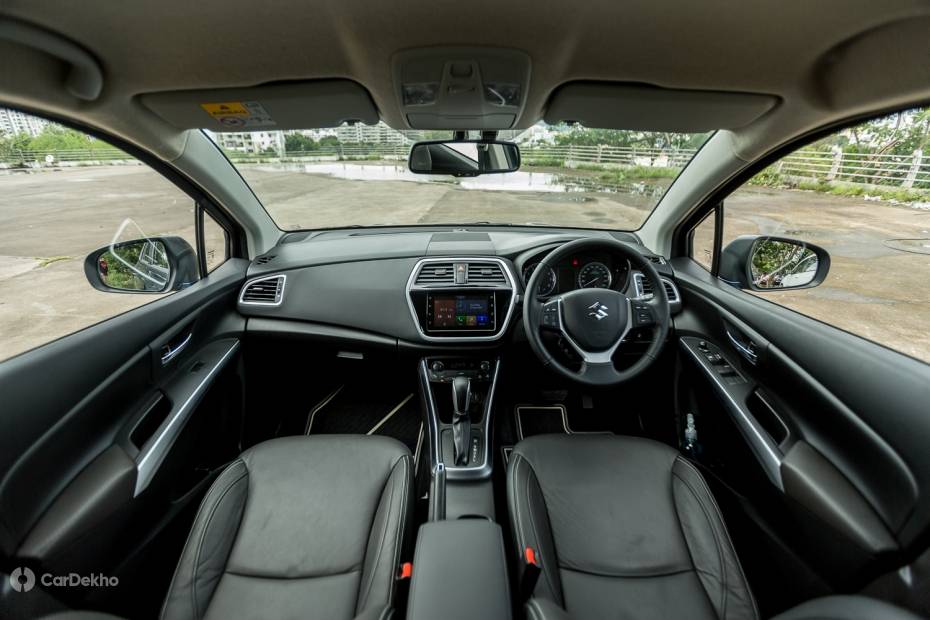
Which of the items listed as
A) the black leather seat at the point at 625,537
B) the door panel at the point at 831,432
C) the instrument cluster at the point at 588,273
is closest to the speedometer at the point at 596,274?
the instrument cluster at the point at 588,273

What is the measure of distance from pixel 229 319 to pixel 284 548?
1.51 metres

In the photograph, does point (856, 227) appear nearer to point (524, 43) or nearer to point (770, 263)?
point (770, 263)

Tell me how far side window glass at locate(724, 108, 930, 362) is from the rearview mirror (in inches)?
47.7

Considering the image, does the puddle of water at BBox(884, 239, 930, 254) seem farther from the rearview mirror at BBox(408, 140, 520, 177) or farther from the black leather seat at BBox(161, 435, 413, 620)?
the black leather seat at BBox(161, 435, 413, 620)

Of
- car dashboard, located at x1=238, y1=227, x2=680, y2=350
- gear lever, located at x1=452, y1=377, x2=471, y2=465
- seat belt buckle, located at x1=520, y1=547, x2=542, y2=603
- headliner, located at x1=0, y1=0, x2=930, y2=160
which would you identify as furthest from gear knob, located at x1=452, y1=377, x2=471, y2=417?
headliner, located at x1=0, y1=0, x2=930, y2=160

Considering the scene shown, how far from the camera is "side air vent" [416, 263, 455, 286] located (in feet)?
8.11

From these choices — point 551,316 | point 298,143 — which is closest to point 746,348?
point 551,316

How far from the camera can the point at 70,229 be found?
180 cm

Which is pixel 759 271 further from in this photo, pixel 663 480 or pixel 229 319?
pixel 229 319

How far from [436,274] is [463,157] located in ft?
2.19

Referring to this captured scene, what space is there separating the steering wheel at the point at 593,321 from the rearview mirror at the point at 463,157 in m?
0.68

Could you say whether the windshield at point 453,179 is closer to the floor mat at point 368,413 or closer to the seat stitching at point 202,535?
the floor mat at point 368,413

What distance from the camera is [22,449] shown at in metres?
1.26

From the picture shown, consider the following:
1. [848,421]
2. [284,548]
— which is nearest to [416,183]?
[284,548]
